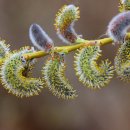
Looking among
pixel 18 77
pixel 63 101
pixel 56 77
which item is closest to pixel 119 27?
pixel 56 77

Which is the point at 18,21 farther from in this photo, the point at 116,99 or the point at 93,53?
the point at 93,53

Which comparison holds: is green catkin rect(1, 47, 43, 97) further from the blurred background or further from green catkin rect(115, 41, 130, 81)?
the blurred background

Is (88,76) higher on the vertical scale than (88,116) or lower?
lower

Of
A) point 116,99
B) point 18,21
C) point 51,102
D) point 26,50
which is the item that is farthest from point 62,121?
point 26,50

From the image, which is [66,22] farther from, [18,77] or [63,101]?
[63,101]

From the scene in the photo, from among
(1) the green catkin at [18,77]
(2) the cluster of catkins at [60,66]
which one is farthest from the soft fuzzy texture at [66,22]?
(1) the green catkin at [18,77]

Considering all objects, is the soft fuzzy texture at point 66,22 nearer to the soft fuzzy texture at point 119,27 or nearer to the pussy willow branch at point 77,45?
the pussy willow branch at point 77,45

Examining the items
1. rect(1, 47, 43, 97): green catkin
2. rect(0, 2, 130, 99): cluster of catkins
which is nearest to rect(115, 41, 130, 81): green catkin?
→ rect(0, 2, 130, 99): cluster of catkins

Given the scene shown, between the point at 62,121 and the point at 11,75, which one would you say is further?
the point at 62,121
